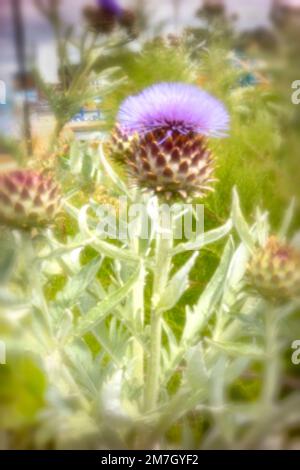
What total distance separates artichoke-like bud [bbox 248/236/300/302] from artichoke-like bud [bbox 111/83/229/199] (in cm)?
12

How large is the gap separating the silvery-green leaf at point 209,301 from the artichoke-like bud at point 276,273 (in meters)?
0.09

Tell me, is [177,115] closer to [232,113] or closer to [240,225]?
[240,225]

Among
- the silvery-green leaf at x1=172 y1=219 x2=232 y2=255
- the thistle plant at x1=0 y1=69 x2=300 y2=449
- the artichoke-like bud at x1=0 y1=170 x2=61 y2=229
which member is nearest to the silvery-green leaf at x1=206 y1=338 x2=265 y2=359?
the thistle plant at x1=0 y1=69 x2=300 y2=449

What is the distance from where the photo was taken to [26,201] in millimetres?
645

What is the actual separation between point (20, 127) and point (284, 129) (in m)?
0.44

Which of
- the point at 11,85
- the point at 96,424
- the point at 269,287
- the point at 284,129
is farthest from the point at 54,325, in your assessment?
the point at 284,129

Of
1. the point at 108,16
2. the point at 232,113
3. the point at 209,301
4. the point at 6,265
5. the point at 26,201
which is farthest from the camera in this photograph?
the point at 232,113

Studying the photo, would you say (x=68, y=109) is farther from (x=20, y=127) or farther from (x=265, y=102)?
(x=265, y=102)

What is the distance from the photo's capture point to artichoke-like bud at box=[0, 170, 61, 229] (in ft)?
2.11

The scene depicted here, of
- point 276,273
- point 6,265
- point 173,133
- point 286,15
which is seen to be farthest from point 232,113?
point 6,265

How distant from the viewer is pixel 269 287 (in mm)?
659

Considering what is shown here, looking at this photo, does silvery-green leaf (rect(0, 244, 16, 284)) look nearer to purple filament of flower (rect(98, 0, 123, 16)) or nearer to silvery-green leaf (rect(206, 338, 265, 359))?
silvery-green leaf (rect(206, 338, 265, 359))

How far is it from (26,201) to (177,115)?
21 cm

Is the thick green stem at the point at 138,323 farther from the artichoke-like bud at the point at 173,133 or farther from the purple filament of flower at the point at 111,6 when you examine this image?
the purple filament of flower at the point at 111,6
